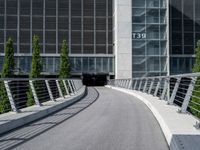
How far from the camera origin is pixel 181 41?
64688 millimetres

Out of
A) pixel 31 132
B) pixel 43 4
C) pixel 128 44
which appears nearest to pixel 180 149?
pixel 31 132

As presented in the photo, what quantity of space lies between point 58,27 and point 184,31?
74.4 ft

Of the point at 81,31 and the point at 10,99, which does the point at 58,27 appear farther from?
the point at 10,99

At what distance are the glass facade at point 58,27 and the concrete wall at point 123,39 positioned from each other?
5168 millimetres

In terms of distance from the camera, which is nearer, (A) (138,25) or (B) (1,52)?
(A) (138,25)

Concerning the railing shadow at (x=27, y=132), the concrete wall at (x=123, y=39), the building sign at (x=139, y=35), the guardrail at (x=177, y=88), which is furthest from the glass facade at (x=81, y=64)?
the railing shadow at (x=27, y=132)

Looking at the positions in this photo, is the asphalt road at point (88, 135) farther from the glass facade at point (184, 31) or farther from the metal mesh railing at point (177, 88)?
the glass facade at point (184, 31)

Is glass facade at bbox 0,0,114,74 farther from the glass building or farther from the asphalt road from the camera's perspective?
the asphalt road

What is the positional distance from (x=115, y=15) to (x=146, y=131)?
53632mm

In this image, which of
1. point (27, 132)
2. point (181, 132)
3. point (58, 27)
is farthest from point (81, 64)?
point (181, 132)

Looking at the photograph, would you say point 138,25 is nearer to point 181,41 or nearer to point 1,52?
point 181,41

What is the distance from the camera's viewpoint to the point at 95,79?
2645 inches

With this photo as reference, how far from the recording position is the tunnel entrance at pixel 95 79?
65.2 metres

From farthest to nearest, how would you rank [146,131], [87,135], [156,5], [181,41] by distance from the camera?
[181,41] → [156,5] → [146,131] → [87,135]
